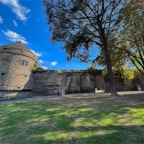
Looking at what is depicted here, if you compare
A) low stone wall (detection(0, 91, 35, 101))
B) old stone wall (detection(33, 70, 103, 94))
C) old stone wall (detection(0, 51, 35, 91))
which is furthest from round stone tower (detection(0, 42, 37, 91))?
old stone wall (detection(33, 70, 103, 94))

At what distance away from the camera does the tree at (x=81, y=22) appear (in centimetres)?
1303

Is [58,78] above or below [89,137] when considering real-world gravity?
above

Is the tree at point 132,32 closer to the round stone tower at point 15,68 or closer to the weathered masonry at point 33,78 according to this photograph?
the weathered masonry at point 33,78

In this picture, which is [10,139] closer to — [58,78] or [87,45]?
[87,45]

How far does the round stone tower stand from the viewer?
60.4 feet

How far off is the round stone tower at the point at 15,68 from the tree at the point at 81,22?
8.18m

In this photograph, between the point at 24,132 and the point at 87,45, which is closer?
the point at 24,132

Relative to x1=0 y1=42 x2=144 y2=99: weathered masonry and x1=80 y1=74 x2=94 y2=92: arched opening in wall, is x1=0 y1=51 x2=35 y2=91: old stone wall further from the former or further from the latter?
x1=80 y1=74 x2=94 y2=92: arched opening in wall

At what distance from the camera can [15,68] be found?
760 inches

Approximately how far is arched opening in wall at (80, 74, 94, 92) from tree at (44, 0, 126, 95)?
9570mm

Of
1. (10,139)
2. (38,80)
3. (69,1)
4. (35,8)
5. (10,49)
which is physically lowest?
(10,139)

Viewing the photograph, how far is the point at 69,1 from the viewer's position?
13.0m

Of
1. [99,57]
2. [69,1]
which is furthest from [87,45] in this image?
[69,1]

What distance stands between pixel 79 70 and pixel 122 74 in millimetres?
8052
